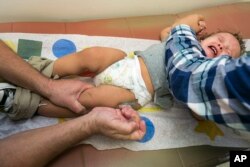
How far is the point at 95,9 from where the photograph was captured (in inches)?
58.1

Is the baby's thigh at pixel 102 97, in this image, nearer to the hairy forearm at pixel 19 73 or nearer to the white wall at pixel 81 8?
the hairy forearm at pixel 19 73

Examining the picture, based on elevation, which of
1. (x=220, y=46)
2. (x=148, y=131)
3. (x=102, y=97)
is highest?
(x=220, y=46)

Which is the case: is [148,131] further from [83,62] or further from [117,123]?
[83,62]

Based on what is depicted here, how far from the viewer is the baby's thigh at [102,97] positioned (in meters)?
1.11

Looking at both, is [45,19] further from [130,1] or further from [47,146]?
[47,146]

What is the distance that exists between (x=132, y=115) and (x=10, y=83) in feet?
1.51

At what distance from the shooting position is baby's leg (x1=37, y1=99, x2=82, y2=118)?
1.10 m

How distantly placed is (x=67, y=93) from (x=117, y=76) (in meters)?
0.20

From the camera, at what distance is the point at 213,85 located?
0.87 meters

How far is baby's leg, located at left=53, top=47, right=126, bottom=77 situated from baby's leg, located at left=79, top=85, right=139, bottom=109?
10cm

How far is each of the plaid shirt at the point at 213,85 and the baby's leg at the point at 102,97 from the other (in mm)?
218

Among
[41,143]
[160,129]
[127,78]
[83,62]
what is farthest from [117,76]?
[41,143]

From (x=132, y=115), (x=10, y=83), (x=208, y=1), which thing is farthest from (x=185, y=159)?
(x=208, y=1)

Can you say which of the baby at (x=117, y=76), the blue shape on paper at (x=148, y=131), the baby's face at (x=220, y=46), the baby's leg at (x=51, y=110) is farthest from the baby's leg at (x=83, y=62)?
the baby's face at (x=220, y=46)
